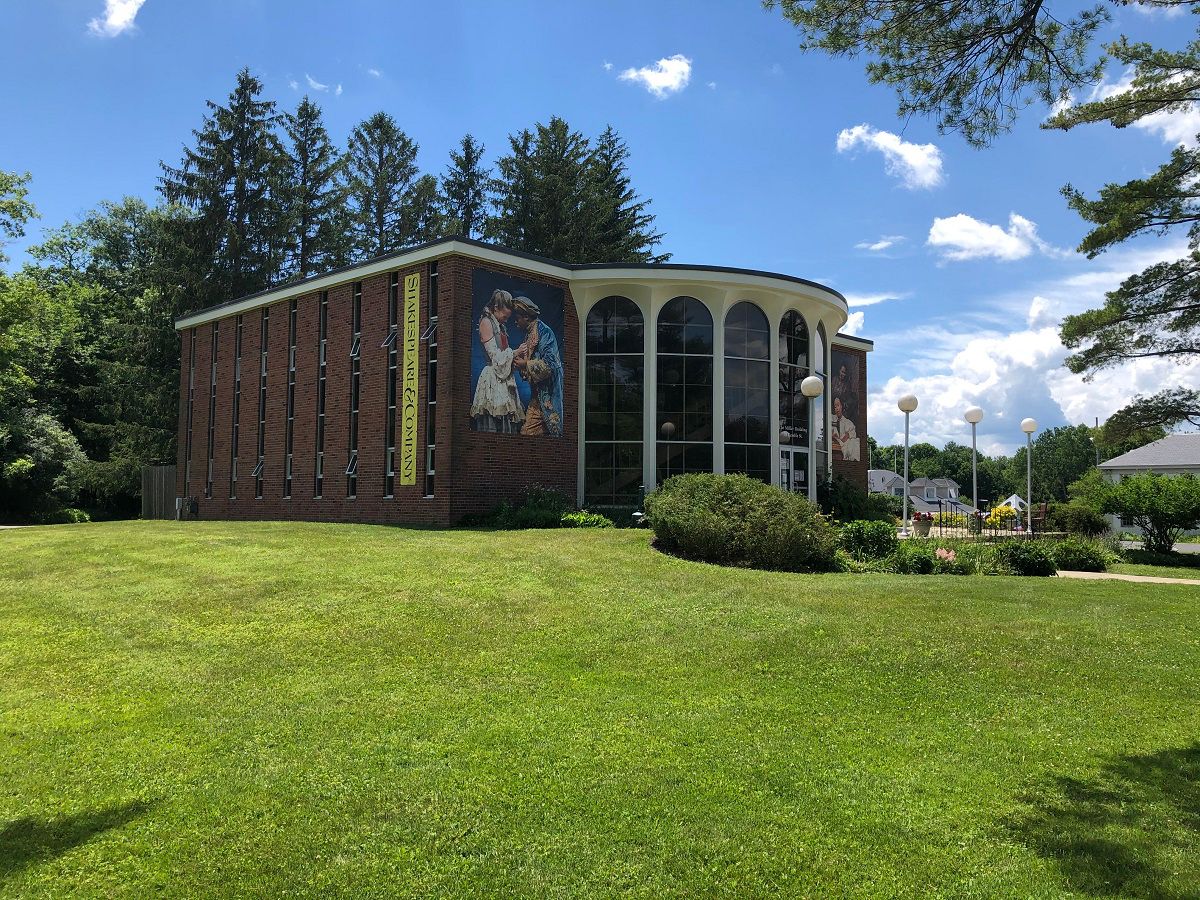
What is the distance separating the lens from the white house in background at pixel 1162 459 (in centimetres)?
4422

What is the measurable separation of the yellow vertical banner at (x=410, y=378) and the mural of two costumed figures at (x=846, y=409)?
59.5 feet

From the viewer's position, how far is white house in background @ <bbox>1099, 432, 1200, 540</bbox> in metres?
44.2

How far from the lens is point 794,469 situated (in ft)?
83.0

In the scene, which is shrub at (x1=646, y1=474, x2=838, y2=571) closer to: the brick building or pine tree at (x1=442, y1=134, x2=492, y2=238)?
the brick building

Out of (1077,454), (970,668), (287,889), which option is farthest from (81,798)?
(1077,454)

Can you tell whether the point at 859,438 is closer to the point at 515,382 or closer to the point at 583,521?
the point at 515,382

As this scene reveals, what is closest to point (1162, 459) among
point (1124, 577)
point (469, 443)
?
point (1124, 577)

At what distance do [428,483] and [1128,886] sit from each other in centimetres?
1811

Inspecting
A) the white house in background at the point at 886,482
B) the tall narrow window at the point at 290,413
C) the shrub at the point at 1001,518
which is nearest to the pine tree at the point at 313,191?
the tall narrow window at the point at 290,413

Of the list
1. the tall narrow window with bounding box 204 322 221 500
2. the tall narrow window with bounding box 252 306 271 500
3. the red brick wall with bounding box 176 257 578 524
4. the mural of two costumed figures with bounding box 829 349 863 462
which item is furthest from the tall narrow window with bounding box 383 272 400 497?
the mural of two costumed figures with bounding box 829 349 863 462

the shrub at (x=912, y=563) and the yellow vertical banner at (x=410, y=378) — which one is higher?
the yellow vertical banner at (x=410, y=378)

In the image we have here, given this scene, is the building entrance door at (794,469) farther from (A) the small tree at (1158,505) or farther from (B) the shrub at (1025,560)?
(B) the shrub at (1025,560)

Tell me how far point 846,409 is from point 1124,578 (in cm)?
2081

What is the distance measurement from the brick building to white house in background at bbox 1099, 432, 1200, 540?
2875cm
